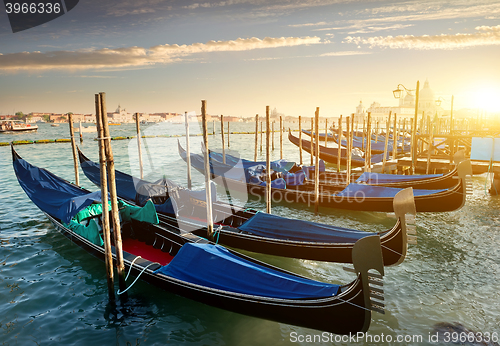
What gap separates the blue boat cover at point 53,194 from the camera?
17.9 feet

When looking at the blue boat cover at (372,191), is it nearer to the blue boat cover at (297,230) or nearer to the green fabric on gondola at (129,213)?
the blue boat cover at (297,230)

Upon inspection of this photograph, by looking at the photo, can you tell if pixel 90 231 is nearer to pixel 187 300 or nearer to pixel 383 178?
pixel 187 300

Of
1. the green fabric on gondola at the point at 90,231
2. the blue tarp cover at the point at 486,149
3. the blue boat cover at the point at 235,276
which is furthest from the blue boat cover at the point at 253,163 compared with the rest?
the blue boat cover at the point at 235,276

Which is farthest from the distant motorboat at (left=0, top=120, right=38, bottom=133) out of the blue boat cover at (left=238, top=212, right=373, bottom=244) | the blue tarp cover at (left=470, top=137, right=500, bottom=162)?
the blue tarp cover at (left=470, top=137, right=500, bottom=162)

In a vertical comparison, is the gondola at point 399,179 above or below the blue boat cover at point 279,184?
above

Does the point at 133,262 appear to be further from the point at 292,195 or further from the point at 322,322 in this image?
the point at 292,195

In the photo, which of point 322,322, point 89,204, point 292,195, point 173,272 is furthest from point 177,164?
point 322,322

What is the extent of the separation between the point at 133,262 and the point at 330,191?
6745 millimetres

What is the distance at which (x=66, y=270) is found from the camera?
5.59 metres

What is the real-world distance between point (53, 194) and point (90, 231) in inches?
80.8

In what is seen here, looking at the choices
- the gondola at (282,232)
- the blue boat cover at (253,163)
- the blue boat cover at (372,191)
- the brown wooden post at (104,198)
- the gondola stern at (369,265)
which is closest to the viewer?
the gondola stern at (369,265)

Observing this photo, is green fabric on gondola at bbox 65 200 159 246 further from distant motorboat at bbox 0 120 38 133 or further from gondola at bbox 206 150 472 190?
distant motorboat at bbox 0 120 38 133

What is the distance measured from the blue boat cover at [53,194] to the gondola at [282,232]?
1.54 meters

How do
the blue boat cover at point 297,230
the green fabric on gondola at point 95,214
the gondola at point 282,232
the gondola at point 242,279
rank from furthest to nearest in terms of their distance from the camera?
the green fabric on gondola at point 95,214 < the blue boat cover at point 297,230 < the gondola at point 282,232 < the gondola at point 242,279
